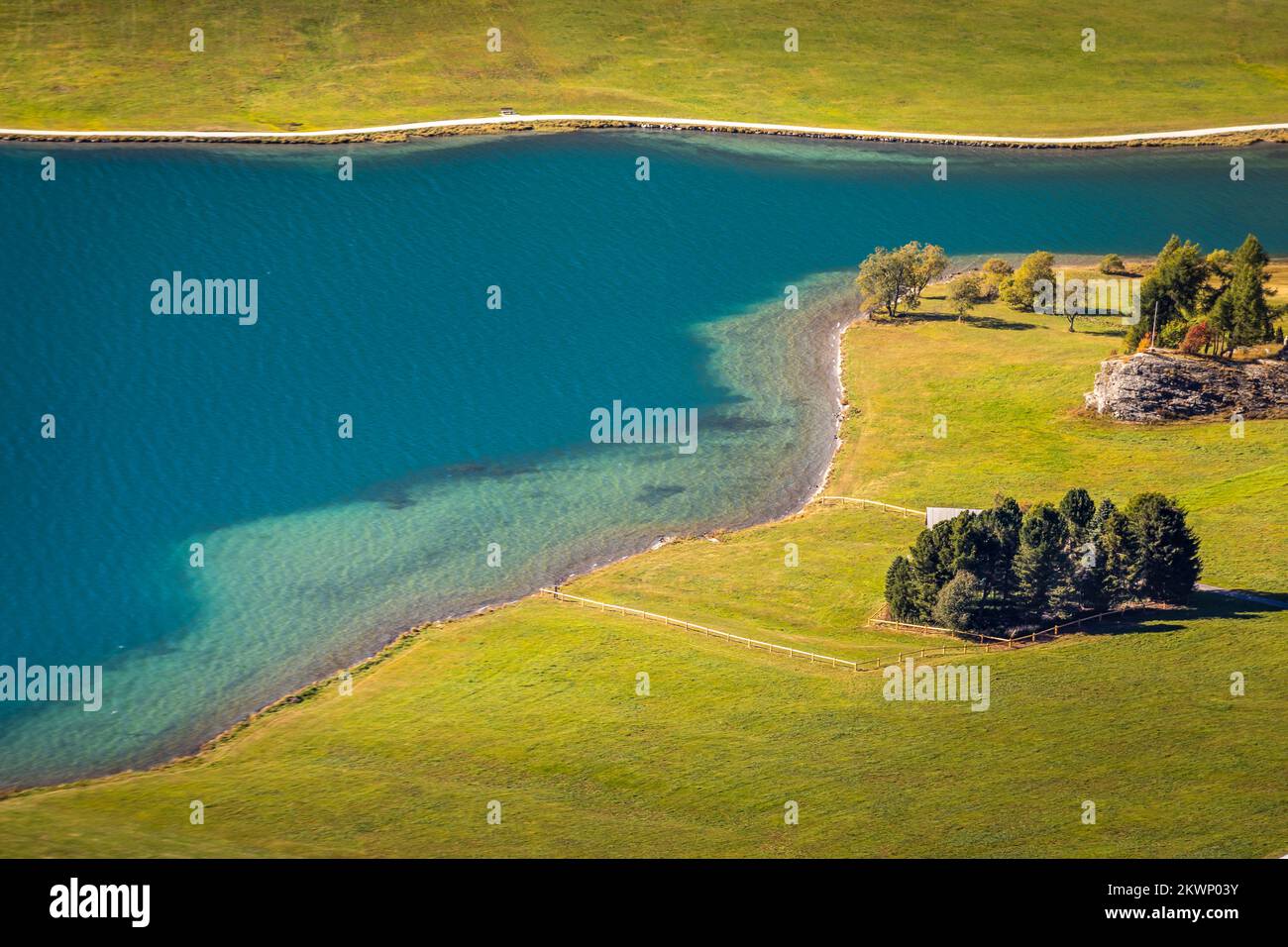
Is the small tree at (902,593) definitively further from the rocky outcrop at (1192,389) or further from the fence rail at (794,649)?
the rocky outcrop at (1192,389)

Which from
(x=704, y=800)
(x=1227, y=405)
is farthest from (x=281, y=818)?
(x=1227, y=405)

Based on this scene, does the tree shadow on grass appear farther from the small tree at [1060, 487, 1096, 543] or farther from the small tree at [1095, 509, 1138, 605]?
the small tree at [1060, 487, 1096, 543]

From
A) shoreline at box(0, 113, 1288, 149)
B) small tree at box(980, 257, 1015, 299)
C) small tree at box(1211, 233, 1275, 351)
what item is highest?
shoreline at box(0, 113, 1288, 149)

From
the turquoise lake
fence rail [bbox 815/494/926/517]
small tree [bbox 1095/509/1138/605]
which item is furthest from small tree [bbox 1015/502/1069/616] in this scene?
the turquoise lake

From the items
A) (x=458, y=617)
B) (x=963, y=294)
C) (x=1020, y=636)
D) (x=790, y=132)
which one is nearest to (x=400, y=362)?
(x=458, y=617)

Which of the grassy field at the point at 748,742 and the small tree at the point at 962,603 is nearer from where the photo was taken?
the grassy field at the point at 748,742

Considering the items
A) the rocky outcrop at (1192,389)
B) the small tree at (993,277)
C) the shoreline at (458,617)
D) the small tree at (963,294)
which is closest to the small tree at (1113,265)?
the small tree at (993,277)
